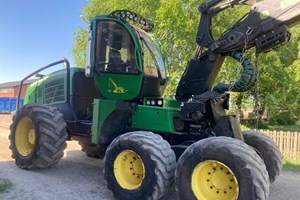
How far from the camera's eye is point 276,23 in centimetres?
483

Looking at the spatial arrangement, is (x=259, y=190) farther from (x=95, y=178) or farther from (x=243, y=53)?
(x=95, y=178)

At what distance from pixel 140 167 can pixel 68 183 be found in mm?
1538

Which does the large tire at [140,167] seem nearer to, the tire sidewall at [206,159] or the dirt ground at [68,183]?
the tire sidewall at [206,159]

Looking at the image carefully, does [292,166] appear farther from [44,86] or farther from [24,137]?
[24,137]

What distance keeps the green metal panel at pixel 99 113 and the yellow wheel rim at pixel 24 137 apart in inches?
58.8

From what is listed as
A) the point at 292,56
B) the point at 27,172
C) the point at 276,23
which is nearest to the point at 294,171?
the point at 276,23

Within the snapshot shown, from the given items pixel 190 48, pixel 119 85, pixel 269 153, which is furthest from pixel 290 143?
pixel 119 85

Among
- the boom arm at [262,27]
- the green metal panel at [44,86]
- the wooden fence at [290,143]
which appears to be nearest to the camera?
the boom arm at [262,27]

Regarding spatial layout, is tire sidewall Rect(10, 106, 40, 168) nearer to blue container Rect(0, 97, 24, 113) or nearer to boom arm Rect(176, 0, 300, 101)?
boom arm Rect(176, 0, 300, 101)

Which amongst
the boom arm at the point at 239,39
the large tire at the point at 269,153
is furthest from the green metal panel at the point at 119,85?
the large tire at the point at 269,153

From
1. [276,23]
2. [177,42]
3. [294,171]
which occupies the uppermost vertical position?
[177,42]

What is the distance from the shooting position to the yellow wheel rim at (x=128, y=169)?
16.5 ft

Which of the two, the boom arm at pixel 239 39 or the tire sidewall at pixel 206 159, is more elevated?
the boom arm at pixel 239 39

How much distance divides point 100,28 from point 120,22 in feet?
1.24
